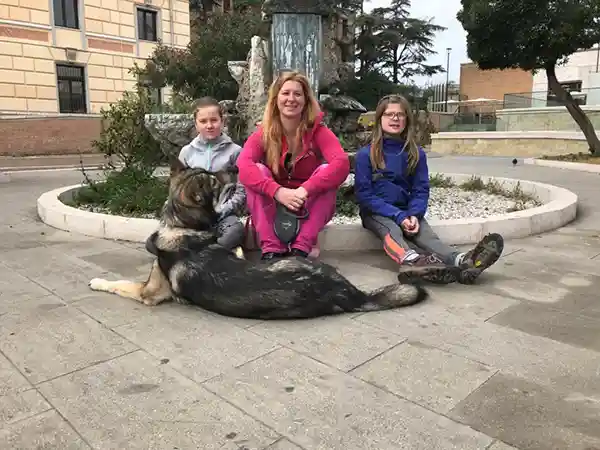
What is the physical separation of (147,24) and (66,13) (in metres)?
3.80

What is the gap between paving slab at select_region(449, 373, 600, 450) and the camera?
2010 millimetres

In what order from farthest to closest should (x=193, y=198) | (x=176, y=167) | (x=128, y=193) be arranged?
(x=128, y=193) → (x=176, y=167) → (x=193, y=198)

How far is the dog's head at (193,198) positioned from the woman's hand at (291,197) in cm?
53

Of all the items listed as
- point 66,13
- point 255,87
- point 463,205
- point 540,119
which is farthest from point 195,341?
point 540,119

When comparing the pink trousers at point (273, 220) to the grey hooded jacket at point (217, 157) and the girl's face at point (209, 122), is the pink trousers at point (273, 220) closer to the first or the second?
the grey hooded jacket at point (217, 157)

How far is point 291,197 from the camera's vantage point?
3.76 metres

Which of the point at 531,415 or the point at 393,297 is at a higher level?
the point at 393,297

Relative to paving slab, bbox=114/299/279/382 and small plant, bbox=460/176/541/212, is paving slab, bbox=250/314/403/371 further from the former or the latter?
small plant, bbox=460/176/541/212

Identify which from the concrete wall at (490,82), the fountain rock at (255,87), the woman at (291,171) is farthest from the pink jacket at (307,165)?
the concrete wall at (490,82)

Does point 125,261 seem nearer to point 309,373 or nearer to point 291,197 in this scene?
point 291,197

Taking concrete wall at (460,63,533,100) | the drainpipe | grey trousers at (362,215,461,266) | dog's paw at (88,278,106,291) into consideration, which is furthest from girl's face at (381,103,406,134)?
concrete wall at (460,63,533,100)

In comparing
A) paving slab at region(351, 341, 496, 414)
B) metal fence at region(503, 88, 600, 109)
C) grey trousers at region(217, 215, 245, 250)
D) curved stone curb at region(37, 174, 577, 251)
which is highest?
metal fence at region(503, 88, 600, 109)

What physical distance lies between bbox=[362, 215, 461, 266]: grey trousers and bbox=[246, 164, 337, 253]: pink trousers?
0.51m

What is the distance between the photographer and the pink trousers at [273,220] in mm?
3914
